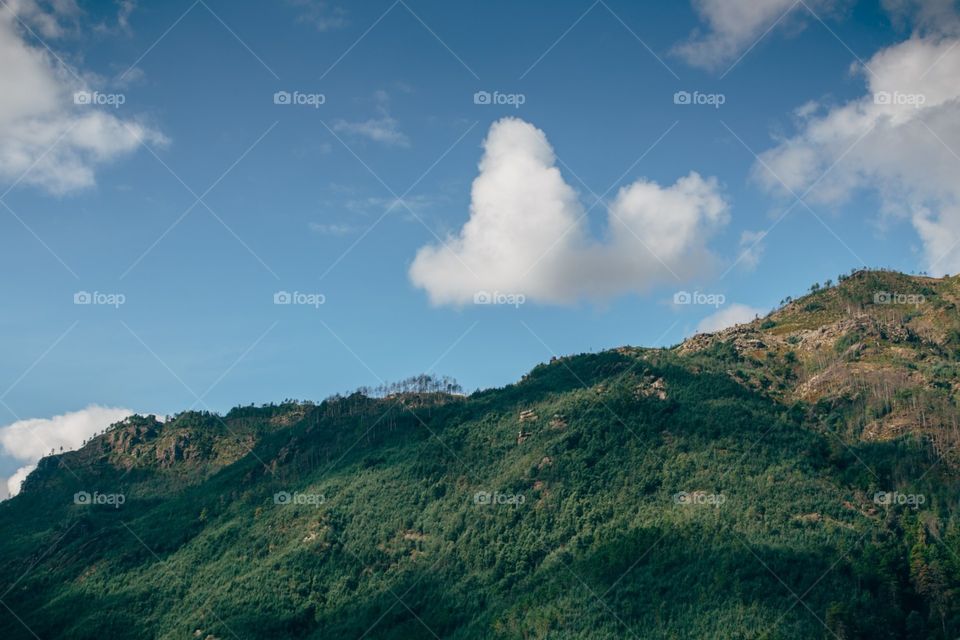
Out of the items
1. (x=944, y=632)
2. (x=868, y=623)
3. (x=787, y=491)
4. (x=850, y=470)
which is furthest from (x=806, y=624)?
(x=850, y=470)

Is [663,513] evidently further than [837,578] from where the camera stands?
Yes

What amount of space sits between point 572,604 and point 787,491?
53.7 meters

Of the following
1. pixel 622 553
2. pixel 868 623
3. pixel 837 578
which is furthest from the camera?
pixel 622 553

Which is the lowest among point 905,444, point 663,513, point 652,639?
point 652,639

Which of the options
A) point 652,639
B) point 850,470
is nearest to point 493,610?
point 652,639

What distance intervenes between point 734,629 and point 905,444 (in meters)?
71.2

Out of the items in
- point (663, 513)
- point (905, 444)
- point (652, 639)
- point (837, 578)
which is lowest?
point (652, 639)

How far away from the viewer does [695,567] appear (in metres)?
168

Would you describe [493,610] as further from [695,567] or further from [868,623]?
[868,623]

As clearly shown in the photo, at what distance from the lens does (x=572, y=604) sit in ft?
568

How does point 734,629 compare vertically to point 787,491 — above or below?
below

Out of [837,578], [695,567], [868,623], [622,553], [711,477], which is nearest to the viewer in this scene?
[868,623]

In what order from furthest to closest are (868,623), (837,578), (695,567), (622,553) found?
(622,553), (695,567), (837,578), (868,623)

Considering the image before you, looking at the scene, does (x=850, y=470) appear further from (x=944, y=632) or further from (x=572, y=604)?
(x=572, y=604)
